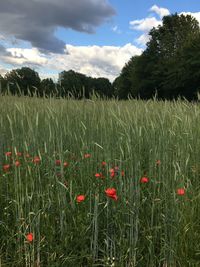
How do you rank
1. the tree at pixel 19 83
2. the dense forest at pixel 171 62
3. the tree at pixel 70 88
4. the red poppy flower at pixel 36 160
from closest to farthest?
the red poppy flower at pixel 36 160 < the tree at pixel 19 83 < the tree at pixel 70 88 < the dense forest at pixel 171 62

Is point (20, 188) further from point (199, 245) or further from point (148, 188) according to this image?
point (199, 245)

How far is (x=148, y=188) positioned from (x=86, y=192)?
46 cm

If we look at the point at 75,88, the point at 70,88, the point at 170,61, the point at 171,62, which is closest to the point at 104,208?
the point at 75,88

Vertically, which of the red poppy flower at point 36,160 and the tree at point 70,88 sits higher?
the tree at point 70,88

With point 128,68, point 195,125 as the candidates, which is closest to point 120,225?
point 195,125

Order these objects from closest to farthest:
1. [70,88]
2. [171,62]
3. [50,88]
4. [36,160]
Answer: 1. [36,160]
2. [50,88]
3. [70,88]
4. [171,62]

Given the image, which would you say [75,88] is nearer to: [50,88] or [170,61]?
[50,88]

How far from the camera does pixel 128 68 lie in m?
58.8

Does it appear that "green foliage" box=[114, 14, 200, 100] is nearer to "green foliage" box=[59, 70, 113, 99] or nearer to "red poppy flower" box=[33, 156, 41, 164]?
"green foliage" box=[59, 70, 113, 99]

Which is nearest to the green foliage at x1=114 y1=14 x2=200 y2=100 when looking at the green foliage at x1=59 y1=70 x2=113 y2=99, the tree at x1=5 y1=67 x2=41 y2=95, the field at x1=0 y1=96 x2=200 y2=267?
the green foliage at x1=59 y1=70 x2=113 y2=99

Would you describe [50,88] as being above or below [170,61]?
below

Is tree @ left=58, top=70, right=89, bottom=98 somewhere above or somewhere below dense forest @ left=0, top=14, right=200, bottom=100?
below

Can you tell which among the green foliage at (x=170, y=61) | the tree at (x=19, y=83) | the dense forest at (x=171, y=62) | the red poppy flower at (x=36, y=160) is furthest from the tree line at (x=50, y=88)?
the green foliage at (x=170, y=61)

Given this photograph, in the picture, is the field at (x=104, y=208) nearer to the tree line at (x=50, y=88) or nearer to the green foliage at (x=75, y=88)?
the tree line at (x=50, y=88)
